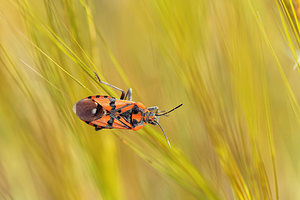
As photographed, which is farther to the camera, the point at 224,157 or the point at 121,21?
the point at 121,21

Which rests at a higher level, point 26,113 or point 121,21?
point 121,21

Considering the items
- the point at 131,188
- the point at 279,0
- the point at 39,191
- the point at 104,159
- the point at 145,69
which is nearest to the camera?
the point at 279,0

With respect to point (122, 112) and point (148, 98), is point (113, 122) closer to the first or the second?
point (122, 112)

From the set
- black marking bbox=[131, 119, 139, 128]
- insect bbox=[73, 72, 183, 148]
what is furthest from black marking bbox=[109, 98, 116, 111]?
black marking bbox=[131, 119, 139, 128]

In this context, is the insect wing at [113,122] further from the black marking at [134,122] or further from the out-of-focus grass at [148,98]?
the out-of-focus grass at [148,98]

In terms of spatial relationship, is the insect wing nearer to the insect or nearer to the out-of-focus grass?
the insect

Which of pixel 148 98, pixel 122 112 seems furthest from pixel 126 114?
pixel 148 98

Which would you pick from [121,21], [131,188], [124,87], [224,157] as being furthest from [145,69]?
[224,157]

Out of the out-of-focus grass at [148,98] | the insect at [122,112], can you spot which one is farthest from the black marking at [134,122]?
the out-of-focus grass at [148,98]

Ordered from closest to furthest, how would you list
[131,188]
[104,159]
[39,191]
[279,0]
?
[279,0]
[104,159]
[39,191]
[131,188]

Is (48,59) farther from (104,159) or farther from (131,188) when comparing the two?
(131,188)
